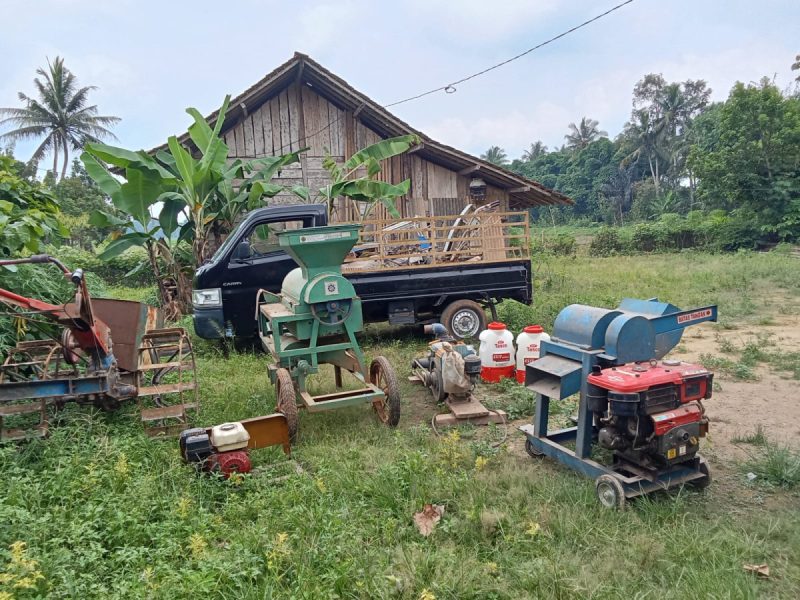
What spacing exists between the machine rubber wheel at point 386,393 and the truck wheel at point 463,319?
2.83 metres

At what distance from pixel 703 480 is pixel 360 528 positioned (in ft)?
7.79

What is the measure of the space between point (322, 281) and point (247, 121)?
8.50 m

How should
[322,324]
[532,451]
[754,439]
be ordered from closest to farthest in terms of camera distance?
[532,451], [754,439], [322,324]

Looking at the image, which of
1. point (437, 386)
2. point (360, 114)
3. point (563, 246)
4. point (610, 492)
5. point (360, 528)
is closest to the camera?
point (360, 528)

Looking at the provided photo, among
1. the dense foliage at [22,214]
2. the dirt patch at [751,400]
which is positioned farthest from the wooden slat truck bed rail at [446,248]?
the dense foliage at [22,214]

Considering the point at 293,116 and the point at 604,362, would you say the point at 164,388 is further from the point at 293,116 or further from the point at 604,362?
the point at 293,116

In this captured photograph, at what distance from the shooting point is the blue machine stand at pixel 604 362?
347 cm

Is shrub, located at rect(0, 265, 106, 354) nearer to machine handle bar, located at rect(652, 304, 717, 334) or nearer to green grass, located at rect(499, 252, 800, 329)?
machine handle bar, located at rect(652, 304, 717, 334)

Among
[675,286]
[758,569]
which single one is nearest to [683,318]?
[758,569]

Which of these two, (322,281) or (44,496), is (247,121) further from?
(44,496)

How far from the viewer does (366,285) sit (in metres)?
7.83

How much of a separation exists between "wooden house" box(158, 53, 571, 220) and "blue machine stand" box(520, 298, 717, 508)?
8887 millimetres

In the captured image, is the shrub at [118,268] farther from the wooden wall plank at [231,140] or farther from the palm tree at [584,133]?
the palm tree at [584,133]

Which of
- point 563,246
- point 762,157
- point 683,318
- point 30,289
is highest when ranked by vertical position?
point 762,157
